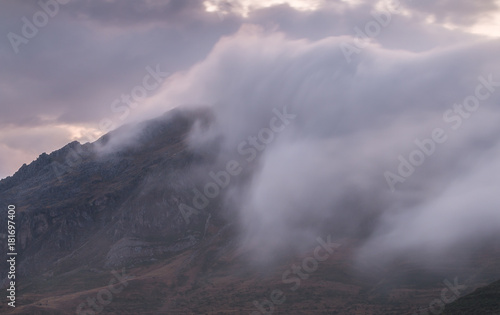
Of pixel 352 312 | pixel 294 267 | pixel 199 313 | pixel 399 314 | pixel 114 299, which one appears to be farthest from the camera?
pixel 294 267

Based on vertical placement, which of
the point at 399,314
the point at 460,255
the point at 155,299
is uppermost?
the point at 155,299

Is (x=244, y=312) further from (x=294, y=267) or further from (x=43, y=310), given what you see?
(x=43, y=310)

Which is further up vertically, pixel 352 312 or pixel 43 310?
pixel 43 310

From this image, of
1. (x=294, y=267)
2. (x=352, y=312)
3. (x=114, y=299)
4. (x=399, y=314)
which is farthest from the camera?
(x=294, y=267)

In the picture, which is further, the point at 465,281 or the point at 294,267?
the point at 294,267

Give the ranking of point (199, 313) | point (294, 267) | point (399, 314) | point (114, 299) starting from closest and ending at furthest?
point (399, 314)
point (199, 313)
point (114, 299)
point (294, 267)

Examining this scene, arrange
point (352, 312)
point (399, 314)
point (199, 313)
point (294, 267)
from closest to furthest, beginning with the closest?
point (399, 314), point (352, 312), point (199, 313), point (294, 267)

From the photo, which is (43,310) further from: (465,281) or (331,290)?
(465,281)

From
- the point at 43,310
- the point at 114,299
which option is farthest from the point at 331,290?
the point at 43,310

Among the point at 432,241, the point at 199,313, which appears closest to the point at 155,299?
the point at 199,313
